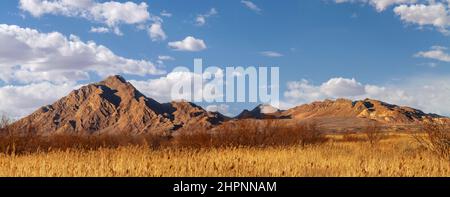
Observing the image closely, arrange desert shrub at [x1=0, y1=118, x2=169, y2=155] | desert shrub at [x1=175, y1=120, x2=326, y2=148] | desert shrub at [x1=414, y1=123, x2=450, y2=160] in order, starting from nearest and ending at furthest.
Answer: desert shrub at [x1=414, y1=123, x2=450, y2=160], desert shrub at [x1=0, y1=118, x2=169, y2=155], desert shrub at [x1=175, y1=120, x2=326, y2=148]

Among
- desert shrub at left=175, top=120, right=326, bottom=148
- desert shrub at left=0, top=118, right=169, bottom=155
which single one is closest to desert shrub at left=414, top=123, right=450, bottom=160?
desert shrub at left=0, top=118, right=169, bottom=155

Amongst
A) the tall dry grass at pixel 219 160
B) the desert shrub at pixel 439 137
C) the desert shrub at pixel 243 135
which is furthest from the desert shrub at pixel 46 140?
the desert shrub at pixel 439 137

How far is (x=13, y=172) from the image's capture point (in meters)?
12.6

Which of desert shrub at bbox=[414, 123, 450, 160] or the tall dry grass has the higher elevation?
desert shrub at bbox=[414, 123, 450, 160]

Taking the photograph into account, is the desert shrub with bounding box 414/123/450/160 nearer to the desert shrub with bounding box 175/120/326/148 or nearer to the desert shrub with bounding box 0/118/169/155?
the desert shrub with bounding box 0/118/169/155

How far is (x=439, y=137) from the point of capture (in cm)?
1864

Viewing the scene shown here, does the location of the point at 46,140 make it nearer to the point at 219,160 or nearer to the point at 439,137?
the point at 219,160

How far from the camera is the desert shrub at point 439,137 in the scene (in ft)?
60.0

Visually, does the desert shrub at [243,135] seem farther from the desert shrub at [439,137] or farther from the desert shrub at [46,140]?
the desert shrub at [439,137]

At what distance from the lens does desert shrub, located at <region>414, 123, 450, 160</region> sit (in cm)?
1828

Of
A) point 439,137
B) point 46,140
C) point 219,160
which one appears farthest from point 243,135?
point 219,160
